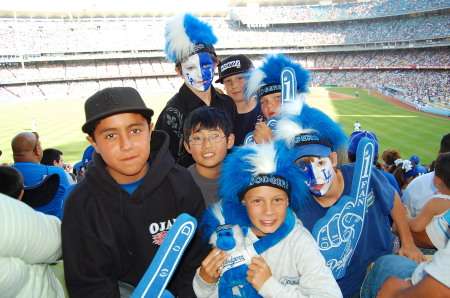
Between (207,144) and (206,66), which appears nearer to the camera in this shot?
(207,144)

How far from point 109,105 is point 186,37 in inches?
74.1

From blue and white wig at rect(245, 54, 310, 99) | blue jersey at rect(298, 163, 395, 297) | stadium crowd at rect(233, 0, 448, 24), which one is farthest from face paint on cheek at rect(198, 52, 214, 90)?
stadium crowd at rect(233, 0, 448, 24)

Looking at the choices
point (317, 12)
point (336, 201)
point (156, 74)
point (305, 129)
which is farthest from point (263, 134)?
point (317, 12)

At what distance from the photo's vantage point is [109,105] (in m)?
1.95

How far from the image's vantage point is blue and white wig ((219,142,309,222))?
7.16ft

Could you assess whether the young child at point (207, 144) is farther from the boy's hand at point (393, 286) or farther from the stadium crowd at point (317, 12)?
the stadium crowd at point (317, 12)

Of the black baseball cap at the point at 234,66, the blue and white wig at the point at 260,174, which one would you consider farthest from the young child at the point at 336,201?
the black baseball cap at the point at 234,66

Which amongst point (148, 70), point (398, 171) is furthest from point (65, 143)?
point (148, 70)

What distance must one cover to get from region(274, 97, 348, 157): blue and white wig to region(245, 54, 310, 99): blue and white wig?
94cm

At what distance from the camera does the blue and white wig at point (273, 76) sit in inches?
135

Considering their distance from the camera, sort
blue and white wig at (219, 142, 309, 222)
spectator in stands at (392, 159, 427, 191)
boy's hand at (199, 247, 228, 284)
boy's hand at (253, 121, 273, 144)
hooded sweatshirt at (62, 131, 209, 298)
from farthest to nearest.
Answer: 1. spectator in stands at (392, 159, 427, 191)
2. boy's hand at (253, 121, 273, 144)
3. blue and white wig at (219, 142, 309, 222)
4. boy's hand at (199, 247, 228, 284)
5. hooded sweatshirt at (62, 131, 209, 298)

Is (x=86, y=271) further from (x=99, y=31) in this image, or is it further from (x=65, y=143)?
(x=99, y=31)

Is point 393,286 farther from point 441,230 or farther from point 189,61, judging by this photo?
point 189,61

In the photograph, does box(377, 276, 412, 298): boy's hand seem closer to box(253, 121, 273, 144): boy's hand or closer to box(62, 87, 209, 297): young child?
box(62, 87, 209, 297): young child
